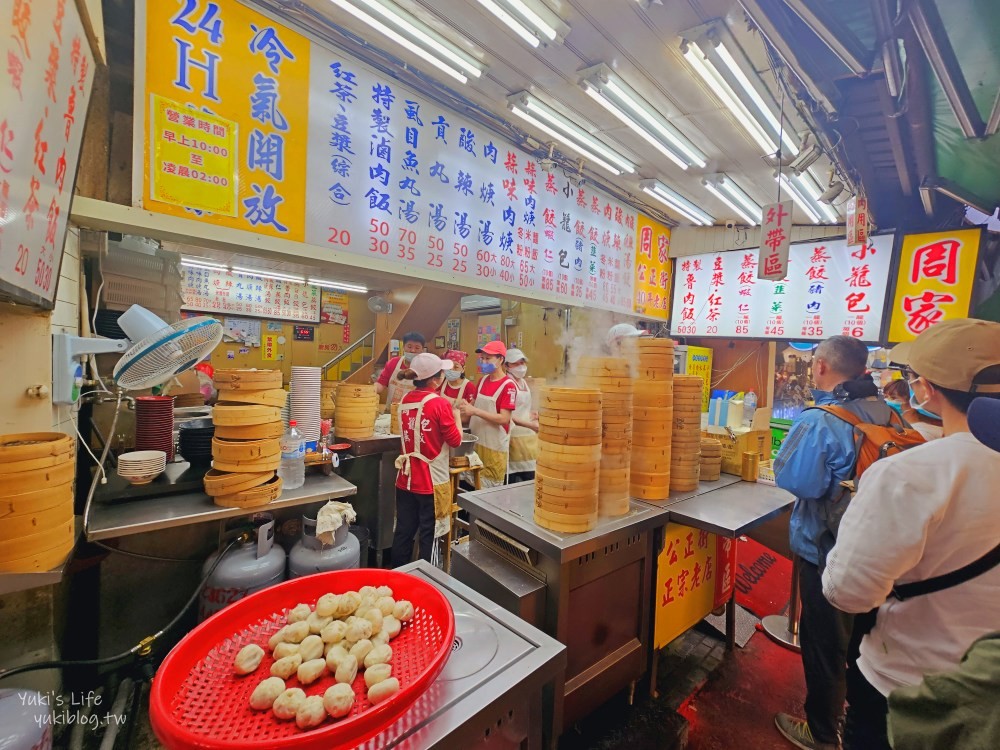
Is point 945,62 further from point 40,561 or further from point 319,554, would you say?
point 40,561

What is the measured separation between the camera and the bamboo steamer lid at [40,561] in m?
1.49

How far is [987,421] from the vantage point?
1088 mm

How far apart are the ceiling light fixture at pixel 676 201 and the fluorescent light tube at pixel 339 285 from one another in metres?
6.13

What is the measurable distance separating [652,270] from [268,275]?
6960 millimetres

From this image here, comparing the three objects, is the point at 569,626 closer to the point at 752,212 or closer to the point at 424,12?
the point at 424,12

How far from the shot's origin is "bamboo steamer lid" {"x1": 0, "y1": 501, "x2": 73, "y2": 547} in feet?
4.87

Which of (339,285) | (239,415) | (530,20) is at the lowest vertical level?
(239,415)

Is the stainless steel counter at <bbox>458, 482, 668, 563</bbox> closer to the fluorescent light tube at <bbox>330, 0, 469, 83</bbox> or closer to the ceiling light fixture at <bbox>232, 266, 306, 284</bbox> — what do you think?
the fluorescent light tube at <bbox>330, 0, 469, 83</bbox>

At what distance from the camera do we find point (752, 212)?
17.8 feet

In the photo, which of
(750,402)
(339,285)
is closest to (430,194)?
(750,402)

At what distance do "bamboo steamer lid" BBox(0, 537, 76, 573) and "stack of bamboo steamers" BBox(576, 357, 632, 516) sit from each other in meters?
2.30

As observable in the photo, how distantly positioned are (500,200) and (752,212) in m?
3.74

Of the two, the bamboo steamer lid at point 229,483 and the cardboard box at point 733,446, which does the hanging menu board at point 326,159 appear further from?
the cardboard box at point 733,446

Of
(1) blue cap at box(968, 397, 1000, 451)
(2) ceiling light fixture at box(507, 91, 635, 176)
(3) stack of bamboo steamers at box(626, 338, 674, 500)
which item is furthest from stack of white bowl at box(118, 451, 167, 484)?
(2) ceiling light fixture at box(507, 91, 635, 176)
